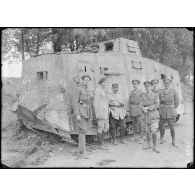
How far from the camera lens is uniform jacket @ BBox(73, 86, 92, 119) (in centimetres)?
582

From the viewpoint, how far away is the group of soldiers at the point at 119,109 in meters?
5.92

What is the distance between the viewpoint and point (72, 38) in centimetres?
1109

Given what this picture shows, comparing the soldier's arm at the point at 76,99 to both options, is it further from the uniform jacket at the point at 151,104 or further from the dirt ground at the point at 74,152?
the uniform jacket at the point at 151,104

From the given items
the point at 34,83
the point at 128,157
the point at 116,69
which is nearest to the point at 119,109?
the point at 128,157

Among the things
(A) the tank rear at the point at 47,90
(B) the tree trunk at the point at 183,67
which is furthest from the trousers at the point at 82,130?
(B) the tree trunk at the point at 183,67

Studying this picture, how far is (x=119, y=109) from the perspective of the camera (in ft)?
21.9

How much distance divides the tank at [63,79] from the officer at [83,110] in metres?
0.33

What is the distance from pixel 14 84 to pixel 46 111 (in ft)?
22.5

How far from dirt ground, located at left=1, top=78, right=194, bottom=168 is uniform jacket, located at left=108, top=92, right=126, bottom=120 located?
0.76 meters

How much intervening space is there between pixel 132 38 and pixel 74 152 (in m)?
6.26

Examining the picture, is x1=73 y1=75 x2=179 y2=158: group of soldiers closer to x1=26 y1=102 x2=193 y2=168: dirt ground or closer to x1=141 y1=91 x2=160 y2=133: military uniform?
x1=141 y1=91 x2=160 y2=133: military uniform

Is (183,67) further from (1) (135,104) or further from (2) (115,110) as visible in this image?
(2) (115,110)

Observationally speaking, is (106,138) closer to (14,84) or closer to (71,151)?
(71,151)

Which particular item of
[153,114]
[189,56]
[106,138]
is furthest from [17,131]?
[189,56]
